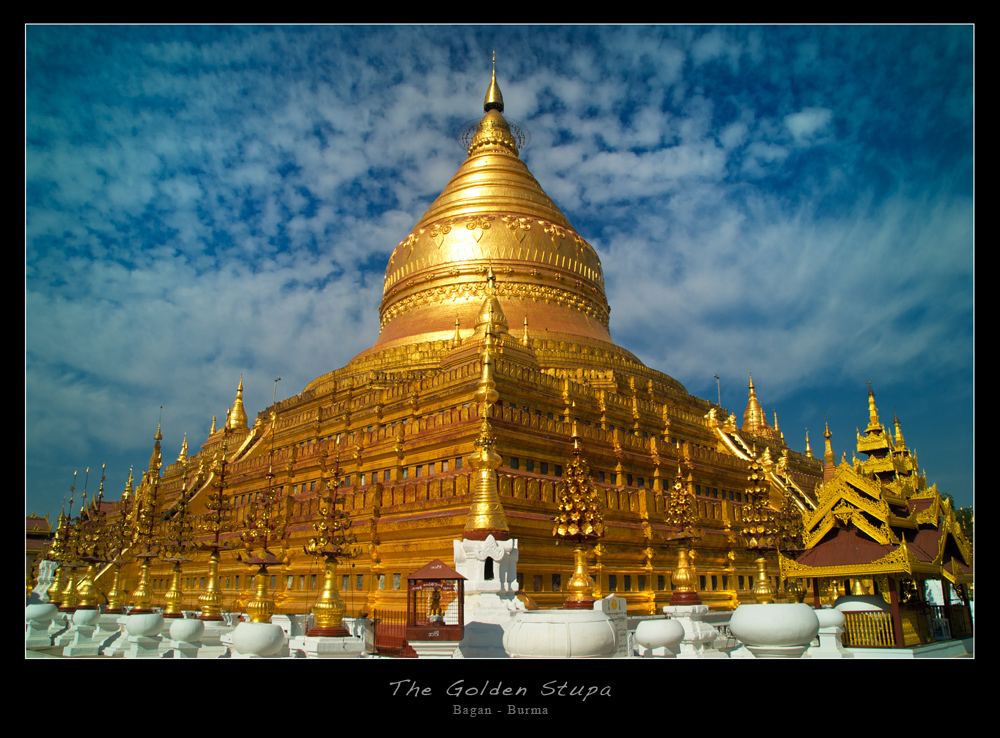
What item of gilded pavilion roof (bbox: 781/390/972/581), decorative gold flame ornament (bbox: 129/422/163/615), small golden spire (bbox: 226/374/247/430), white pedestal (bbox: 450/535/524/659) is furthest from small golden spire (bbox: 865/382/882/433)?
small golden spire (bbox: 226/374/247/430)

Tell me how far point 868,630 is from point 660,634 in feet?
23.1

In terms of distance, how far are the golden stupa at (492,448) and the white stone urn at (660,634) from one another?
5194mm

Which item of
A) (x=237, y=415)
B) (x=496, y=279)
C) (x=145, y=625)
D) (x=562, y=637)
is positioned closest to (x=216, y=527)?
(x=145, y=625)

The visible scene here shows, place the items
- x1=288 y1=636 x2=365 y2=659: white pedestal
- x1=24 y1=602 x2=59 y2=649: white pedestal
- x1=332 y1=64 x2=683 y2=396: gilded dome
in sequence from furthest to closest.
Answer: x1=332 y1=64 x2=683 y2=396: gilded dome, x1=24 y1=602 x2=59 y2=649: white pedestal, x1=288 y1=636 x2=365 y2=659: white pedestal

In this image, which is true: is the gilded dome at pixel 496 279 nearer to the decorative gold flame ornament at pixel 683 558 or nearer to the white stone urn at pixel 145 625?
the decorative gold flame ornament at pixel 683 558

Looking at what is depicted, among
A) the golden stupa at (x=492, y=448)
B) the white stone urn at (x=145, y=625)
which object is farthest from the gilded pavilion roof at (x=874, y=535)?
the white stone urn at (x=145, y=625)

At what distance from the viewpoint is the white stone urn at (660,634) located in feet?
45.3

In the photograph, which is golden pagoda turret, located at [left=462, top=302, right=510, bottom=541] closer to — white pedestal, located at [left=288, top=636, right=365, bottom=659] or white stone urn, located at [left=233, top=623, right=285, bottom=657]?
white pedestal, located at [left=288, top=636, right=365, bottom=659]

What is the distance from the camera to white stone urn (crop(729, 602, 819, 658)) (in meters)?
10.2

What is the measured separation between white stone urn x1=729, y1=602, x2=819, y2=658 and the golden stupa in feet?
26.2

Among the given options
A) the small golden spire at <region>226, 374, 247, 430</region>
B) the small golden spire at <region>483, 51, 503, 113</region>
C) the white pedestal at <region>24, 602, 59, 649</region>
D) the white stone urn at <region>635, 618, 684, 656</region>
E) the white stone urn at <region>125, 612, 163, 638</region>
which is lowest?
the white pedestal at <region>24, 602, 59, 649</region>
